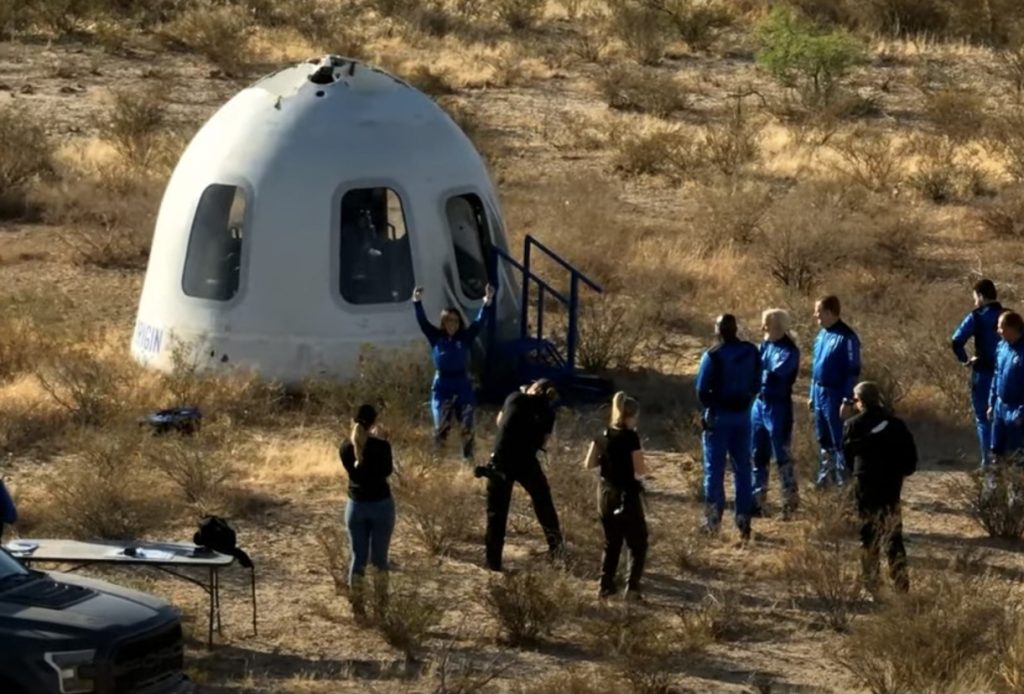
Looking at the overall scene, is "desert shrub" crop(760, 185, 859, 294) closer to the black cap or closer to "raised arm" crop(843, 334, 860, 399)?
"raised arm" crop(843, 334, 860, 399)

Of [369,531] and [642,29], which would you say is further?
[642,29]

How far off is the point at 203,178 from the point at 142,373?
170cm

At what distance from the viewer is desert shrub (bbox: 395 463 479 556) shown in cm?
1356

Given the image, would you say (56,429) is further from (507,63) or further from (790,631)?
(507,63)

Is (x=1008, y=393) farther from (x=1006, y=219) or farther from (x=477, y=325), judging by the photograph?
(x=1006, y=219)

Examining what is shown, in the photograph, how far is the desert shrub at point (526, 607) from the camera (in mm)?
11672

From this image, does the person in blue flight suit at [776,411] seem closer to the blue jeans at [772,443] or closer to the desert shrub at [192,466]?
the blue jeans at [772,443]

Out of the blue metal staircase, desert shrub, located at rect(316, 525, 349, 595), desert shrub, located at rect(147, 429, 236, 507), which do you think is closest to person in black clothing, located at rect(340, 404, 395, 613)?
desert shrub, located at rect(316, 525, 349, 595)

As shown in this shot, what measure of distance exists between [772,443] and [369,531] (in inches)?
132

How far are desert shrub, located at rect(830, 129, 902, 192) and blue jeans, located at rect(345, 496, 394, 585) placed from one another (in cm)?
1578

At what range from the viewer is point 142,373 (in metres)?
17.7

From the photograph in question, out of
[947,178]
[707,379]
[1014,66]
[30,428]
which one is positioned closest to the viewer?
[707,379]

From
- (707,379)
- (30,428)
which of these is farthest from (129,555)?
(30,428)

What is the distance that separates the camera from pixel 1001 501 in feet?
45.9
